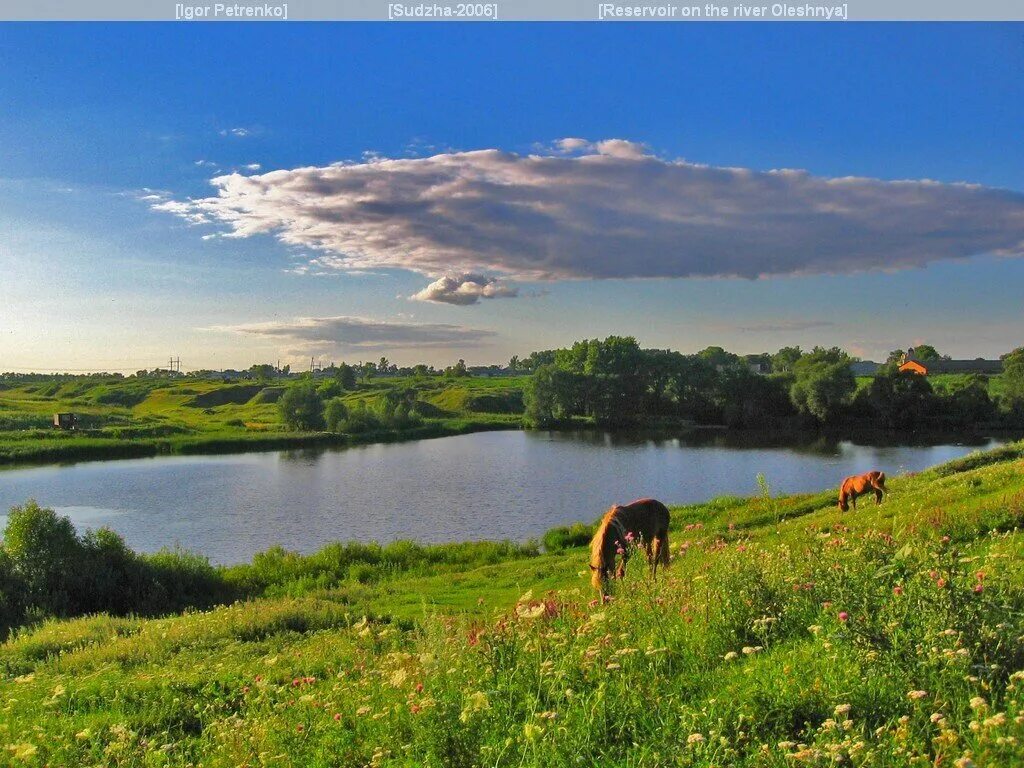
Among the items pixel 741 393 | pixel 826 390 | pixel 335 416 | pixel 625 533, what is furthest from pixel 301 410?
pixel 625 533

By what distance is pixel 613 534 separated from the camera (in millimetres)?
12211

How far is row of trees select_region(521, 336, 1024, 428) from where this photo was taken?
86.3 m

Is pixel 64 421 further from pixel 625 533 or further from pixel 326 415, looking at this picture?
pixel 625 533

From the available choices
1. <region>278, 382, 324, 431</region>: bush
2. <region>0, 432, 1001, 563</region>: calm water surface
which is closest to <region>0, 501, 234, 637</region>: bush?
<region>0, 432, 1001, 563</region>: calm water surface

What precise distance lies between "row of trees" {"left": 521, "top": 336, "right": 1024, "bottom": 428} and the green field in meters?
11.4

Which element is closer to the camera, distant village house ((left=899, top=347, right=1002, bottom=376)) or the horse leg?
the horse leg

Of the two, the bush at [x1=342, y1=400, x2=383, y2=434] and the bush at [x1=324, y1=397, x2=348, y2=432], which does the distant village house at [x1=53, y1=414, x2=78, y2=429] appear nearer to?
the bush at [x1=324, y1=397, x2=348, y2=432]

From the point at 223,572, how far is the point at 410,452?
4870 cm

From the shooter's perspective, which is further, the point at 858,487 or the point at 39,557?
the point at 858,487

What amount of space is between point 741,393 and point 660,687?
103 metres

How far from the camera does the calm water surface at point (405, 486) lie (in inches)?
1431

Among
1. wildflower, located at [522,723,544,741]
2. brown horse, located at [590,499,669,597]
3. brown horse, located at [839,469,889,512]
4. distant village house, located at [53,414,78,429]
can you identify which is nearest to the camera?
wildflower, located at [522,723,544,741]

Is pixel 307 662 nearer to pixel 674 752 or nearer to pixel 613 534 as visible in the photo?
pixel 613 534

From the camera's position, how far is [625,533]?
1163cm
